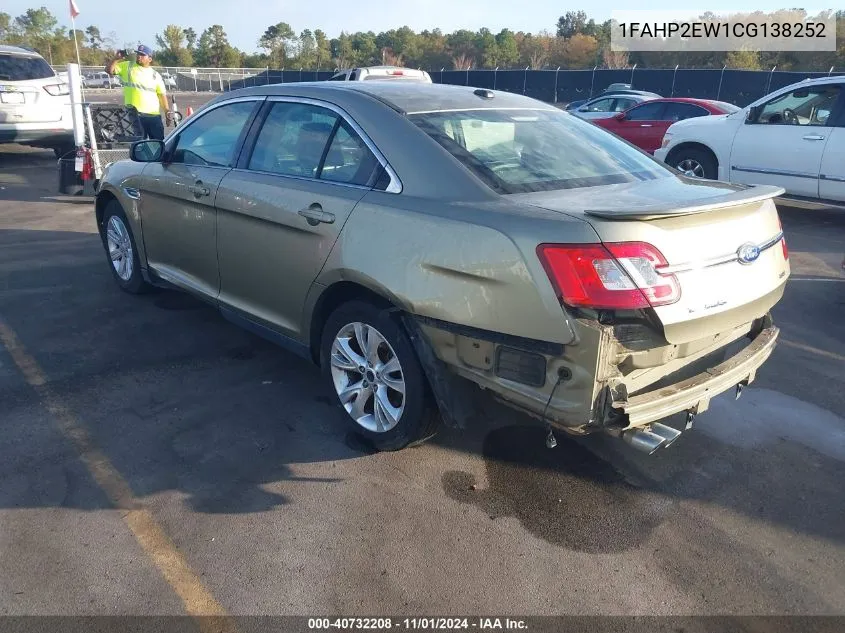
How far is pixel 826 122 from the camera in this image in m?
8.48

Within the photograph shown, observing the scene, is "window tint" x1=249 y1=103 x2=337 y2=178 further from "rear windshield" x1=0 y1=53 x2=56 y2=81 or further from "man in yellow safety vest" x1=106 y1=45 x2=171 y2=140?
"rear windshield" x1=0 y1=53 x2=56 y2=81

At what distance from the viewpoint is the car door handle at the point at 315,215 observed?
3.46 m

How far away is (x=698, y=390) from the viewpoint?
9.87 feet

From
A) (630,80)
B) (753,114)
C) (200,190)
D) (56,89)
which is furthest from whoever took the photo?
(630,80)

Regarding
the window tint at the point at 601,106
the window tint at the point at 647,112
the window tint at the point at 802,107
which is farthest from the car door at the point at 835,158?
the window tint at the point at 601,106

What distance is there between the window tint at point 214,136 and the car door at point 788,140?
7.21 m

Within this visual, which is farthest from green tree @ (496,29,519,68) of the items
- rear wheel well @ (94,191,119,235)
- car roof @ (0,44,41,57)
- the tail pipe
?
the tail pipe

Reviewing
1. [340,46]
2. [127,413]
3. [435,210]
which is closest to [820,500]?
[435,210]

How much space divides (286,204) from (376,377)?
41.6 inches

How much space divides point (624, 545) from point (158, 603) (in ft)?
6.03

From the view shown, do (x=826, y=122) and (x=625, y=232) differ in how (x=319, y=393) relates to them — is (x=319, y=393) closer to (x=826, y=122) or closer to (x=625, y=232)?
(x=625, y=232)

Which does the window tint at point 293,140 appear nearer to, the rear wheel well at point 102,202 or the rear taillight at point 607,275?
the rear taillight at point 607,275

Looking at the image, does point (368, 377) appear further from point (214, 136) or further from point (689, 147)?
point (689, 147)

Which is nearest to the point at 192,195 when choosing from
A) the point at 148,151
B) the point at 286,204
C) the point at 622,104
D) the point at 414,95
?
the point at 148,151
